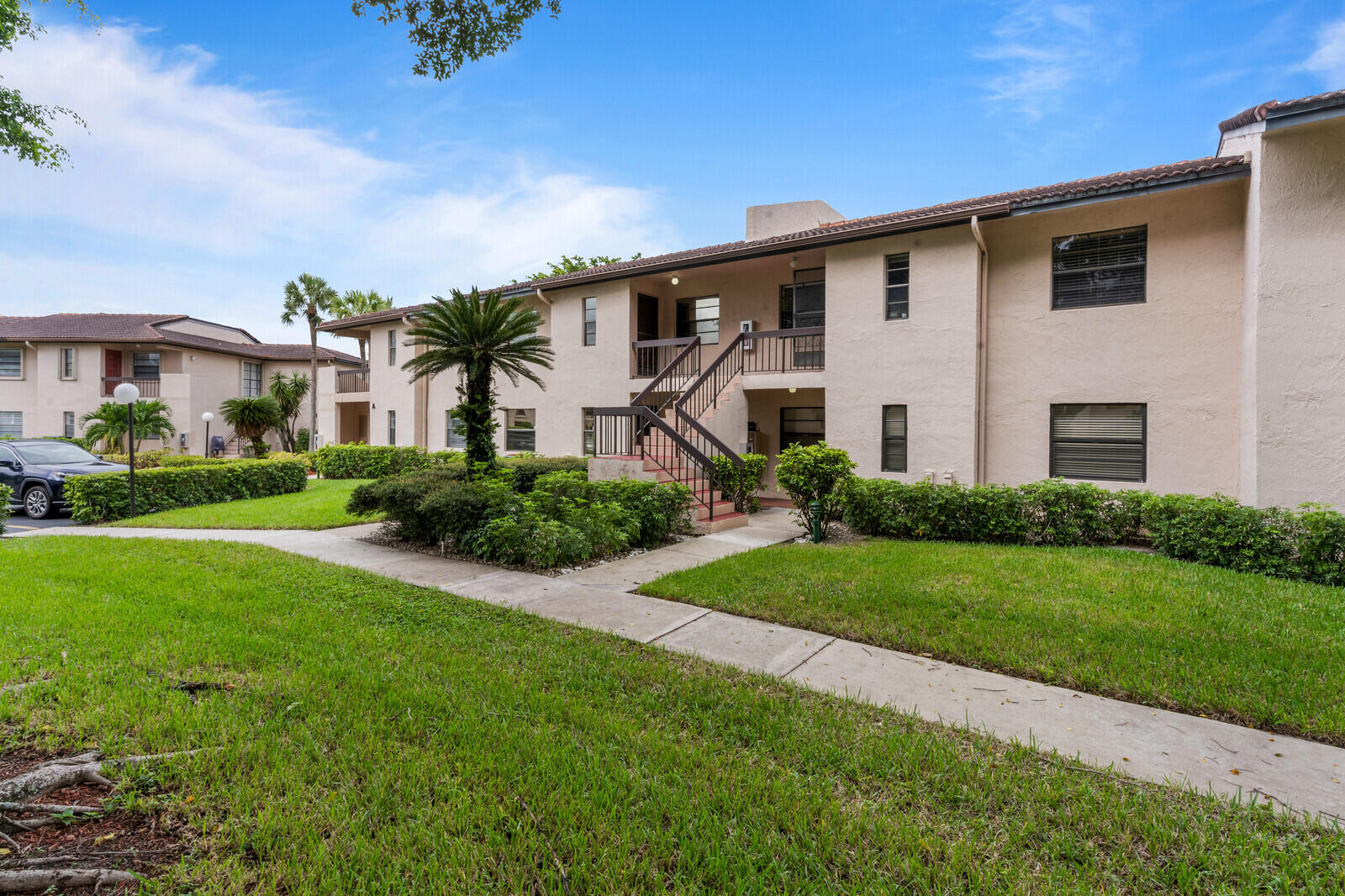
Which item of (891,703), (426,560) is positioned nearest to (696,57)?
(426,560)

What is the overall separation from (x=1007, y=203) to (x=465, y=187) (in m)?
13.2

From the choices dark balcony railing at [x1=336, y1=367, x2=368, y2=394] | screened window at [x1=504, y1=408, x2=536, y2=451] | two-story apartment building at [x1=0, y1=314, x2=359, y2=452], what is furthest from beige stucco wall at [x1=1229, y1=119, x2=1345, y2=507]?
two-story apartment building at [x1=0, y1=314, x2=359, y2=452]

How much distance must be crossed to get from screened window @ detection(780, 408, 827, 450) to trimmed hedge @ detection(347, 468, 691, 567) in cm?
602

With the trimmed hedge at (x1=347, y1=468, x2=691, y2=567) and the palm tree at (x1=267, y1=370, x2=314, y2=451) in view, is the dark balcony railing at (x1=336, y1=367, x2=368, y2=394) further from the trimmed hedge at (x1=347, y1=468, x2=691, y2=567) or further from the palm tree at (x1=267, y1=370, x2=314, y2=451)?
the trimmed hedge at (x1=347, y1=468, x2=691, y2=567)

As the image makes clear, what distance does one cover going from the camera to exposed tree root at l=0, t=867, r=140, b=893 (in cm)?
210

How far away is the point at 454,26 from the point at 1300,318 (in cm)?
1094

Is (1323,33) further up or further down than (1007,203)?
further up

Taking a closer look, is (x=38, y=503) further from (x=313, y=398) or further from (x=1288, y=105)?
(x=1288, y=105)

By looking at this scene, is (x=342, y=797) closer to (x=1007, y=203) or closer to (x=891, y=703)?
(x=891, y=703)

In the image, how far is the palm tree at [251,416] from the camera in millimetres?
23984

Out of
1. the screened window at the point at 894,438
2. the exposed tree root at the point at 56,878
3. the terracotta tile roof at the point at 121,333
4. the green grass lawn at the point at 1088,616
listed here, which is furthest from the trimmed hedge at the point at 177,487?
the terracotta tile roof at the point at 121,333

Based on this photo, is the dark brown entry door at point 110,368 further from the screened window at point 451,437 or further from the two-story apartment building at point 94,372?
the screened window at point 451,437

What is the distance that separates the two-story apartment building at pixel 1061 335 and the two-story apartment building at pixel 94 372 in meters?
25.5

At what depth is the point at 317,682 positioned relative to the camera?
12.6 feet
